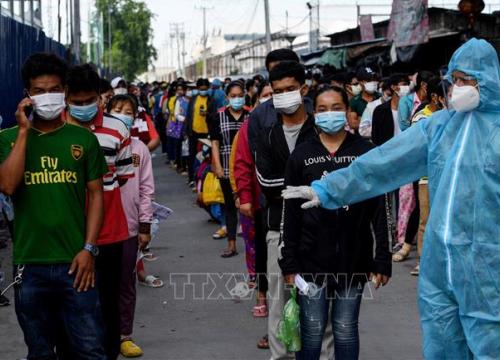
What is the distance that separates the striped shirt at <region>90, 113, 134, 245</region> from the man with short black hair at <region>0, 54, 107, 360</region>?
0.87 metres

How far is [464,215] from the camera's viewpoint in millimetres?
4547

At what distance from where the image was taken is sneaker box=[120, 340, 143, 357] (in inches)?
282

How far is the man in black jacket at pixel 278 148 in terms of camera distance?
20.9 ft

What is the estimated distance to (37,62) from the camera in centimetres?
489

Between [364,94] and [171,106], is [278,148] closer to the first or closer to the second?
[364,94]

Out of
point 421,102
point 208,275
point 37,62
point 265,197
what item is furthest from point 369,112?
point 37,62

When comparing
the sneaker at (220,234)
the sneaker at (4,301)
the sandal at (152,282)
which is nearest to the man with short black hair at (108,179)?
the sneaker at (4,301)

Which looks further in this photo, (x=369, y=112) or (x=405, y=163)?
(x=369, y=112)

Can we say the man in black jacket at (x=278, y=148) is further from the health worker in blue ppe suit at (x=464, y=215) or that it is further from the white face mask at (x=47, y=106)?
the white face mask at (x=47, y=106)

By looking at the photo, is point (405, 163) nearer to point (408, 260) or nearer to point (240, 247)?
point (408, 260)

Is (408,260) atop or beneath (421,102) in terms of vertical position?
beneath

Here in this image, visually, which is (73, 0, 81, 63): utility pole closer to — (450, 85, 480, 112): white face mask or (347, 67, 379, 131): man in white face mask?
(347, 67, 379, 131): man in white face mask

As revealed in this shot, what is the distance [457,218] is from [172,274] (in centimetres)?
610

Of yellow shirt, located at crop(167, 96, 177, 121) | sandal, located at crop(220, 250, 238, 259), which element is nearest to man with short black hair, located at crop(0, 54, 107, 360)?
sandal, located at crop(220, 250, 238, 259)
